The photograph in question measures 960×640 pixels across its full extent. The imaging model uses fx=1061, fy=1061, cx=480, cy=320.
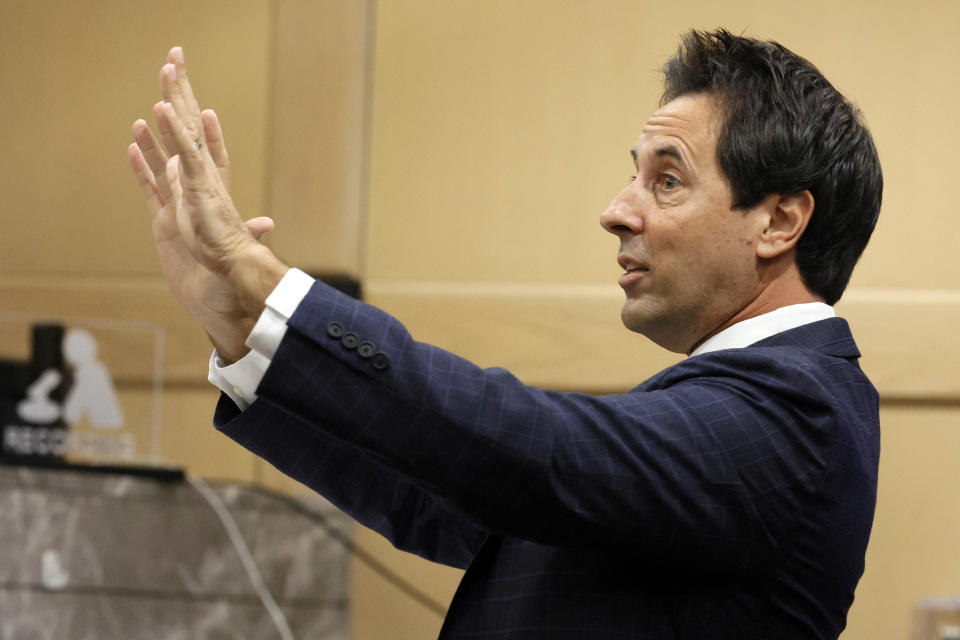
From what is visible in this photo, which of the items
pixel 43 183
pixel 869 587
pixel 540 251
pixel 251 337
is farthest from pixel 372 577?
pixel 251 337

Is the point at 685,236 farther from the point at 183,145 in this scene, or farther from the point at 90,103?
the point at 90,103

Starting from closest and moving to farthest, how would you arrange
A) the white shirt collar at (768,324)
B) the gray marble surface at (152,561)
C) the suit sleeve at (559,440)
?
the suit sleeve at (559,440), the white shirt collar at (768,324), the gray marble surface at (152,561)

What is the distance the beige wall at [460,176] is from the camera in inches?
81.4

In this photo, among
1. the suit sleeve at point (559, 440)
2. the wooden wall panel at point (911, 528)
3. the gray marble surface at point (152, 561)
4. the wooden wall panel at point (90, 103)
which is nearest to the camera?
the suit sleeve at point (559, 440)

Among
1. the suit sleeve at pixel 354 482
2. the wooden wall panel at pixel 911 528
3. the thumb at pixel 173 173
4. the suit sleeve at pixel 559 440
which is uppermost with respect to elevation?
the thumb at pixel 173 173

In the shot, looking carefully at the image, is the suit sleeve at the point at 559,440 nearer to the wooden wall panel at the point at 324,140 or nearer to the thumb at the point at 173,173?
the thumb at the point at 173,173

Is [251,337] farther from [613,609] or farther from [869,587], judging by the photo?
[869,587]

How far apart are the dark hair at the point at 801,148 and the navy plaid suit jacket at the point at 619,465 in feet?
0.32

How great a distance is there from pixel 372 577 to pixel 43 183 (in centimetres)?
118

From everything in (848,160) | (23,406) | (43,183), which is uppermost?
(848,160)

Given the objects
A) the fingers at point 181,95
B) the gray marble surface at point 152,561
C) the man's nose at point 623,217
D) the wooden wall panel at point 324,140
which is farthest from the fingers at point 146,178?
the gray marble surface at point 152,561

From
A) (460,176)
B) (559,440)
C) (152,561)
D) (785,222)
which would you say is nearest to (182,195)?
(559,440)

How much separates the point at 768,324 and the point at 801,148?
180mm

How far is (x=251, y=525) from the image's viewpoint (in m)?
2.27
